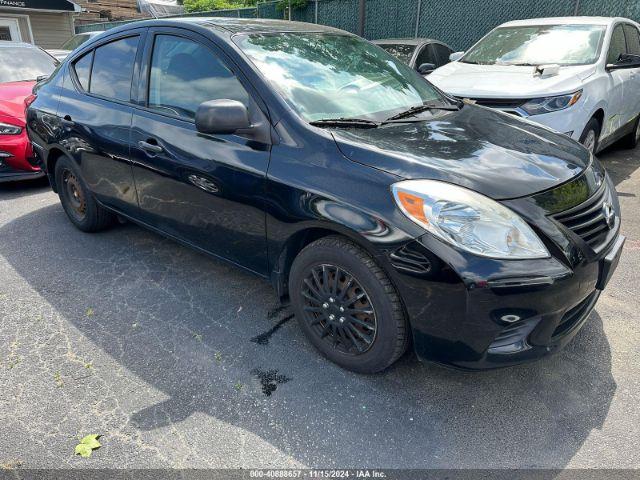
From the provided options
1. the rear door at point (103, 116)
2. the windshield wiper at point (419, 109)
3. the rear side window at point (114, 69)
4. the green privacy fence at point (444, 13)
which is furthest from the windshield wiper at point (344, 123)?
the green privacy fence at point (444, 13)

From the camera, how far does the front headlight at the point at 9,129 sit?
5.33 metres

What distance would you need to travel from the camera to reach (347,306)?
94.0 inches

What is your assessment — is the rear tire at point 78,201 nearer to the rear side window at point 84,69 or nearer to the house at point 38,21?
the rear side window at point 84,69

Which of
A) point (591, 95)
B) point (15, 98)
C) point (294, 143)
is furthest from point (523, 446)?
point (15, 98)

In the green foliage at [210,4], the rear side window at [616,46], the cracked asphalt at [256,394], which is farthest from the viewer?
the green foliage at [210,4]

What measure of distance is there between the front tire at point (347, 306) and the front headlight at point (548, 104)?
133 inches

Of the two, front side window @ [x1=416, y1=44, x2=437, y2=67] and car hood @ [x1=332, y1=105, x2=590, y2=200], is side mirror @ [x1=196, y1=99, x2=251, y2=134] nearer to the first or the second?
car hood @ [x1=332, y1=105, x2=590, y2=200]

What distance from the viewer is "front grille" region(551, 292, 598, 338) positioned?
2.16 meters

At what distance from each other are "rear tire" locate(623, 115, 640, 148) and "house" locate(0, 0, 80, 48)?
1958 centimetres

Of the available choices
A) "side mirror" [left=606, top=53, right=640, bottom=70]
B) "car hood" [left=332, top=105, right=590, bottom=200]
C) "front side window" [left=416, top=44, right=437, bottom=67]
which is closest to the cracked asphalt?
"car hood" [left=332, top=105, right=590, bottom=200]

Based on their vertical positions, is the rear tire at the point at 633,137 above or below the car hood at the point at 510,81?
below

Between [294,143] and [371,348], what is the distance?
1113 mm

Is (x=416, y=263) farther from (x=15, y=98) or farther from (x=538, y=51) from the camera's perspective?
(x=15, y=98)

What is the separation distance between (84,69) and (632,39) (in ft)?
22.1
